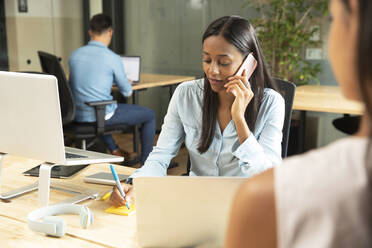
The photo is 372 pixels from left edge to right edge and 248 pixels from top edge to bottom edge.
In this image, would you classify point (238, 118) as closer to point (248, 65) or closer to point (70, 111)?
point (248, 65)

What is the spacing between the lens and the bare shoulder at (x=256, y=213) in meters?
0.43

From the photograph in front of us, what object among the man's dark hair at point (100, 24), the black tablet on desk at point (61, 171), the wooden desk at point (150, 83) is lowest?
the wooden desk at point (150, 83)

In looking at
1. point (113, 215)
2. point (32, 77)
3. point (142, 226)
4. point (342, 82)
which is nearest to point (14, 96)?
point (32, 77)

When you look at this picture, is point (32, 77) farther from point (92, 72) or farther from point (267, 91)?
point (92, 72)

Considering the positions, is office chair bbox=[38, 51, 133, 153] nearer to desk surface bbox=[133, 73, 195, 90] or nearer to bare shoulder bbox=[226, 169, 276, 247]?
desk surface bbox=[133, 73, 195, 90]

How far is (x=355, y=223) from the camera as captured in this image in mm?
418

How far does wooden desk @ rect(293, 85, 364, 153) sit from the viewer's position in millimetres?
2904

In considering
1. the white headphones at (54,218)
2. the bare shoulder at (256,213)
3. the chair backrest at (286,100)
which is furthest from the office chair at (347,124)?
the bare shoulder at (256,213)

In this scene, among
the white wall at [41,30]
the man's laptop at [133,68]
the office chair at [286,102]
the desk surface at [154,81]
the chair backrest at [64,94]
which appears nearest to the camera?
the office chair at [286,102]

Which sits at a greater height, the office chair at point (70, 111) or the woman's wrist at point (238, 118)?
the woman's wrist at point (238, 118)

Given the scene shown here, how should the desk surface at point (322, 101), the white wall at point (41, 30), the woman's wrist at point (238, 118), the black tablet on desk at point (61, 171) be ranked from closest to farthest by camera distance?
the woman's wrist at point (238, 118), the black tablet on desk at point (61, 171), the desk surface at point (322, 101), the white wall at point (41, 30)

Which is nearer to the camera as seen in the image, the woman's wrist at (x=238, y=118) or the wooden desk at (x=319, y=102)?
the woman's wrist at (x=238, y=118)

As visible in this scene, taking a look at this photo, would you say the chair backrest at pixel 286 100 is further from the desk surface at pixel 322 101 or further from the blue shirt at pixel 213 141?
the desk surface at pixel 322 101

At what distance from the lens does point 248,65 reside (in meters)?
1.68
